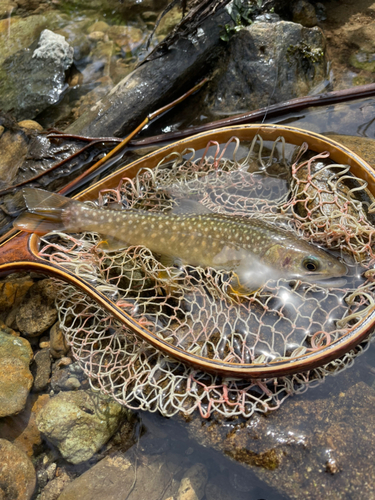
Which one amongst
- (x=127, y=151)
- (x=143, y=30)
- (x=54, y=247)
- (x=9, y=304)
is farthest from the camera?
(x=143, y=30)

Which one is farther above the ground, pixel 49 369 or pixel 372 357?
pixel 49 369

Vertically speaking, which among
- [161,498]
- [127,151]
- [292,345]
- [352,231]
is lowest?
[161,498]

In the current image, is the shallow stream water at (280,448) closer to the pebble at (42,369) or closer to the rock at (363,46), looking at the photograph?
the pebble at (42,369)

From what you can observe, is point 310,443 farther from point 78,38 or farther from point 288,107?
point 78,38

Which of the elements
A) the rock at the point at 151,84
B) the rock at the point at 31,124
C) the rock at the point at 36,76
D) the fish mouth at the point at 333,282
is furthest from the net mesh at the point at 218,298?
the rock at the point at 36,76

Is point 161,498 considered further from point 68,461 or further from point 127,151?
point 127,151

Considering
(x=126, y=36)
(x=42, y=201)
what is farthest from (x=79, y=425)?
(x=126, y=36)

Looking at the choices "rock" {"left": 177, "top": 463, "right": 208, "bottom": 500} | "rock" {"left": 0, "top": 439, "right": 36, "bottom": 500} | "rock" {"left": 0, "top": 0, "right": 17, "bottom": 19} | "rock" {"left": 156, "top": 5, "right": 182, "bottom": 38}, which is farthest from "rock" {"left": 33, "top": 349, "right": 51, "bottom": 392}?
"rock" {"left": 0, "top": 0, "right": 17, "bottom": 19}

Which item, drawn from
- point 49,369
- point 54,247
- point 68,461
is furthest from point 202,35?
point 68,461
